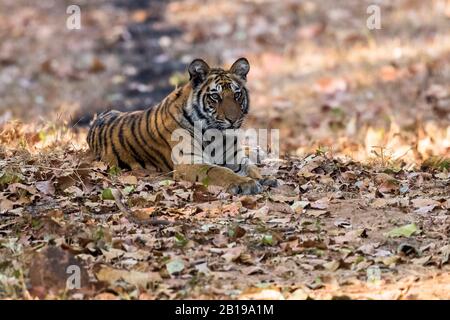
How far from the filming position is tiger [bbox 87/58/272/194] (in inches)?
264

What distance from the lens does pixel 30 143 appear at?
7418 mm

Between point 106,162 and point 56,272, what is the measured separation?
8.83ft

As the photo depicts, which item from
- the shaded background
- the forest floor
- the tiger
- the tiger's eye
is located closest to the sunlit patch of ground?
the forest floor

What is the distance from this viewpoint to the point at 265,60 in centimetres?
1434

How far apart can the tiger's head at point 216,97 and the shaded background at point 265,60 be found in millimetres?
2735

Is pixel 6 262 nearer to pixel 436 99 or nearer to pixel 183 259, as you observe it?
pixel 183 259

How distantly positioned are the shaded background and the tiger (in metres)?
2.75

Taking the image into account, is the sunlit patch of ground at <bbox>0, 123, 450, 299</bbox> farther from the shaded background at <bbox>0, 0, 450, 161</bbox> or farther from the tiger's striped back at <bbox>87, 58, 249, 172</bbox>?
the shaded background at <bbox>0, 0, 450, 161</bbox>

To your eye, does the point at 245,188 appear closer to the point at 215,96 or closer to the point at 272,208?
the point at 272,208

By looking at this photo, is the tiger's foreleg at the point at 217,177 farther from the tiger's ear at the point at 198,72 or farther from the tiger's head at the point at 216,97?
the tiger's ear at the point at 198,72

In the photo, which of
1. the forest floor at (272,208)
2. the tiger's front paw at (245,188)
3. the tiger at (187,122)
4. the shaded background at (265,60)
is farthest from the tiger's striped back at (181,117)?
the shaded background at (265,60)

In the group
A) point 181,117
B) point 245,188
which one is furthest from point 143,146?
point 245,188

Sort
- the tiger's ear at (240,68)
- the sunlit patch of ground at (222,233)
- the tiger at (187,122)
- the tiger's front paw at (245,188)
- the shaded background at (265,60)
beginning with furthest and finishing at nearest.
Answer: the shaded background at (265,60) → the tiger's ear at (240,68) → the tiger at (187,122) → the tiger's front paw at (245,188) → the sunlit patch of ground at (222,233)

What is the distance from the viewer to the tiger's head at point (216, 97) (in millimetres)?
6711
